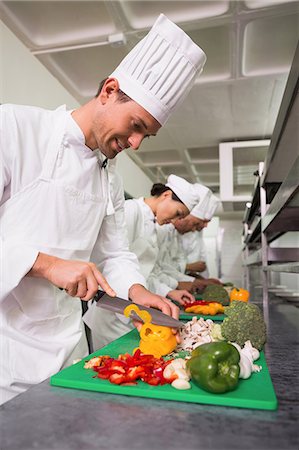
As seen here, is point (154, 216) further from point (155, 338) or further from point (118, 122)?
point (155, 338)

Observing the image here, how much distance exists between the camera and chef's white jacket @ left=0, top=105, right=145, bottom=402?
3.64 feet

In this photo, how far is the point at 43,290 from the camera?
3.92 feet

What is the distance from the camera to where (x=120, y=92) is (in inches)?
50.0

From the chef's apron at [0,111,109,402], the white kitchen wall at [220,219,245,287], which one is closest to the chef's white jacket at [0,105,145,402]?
the chef's apron at [0,111,109,402]

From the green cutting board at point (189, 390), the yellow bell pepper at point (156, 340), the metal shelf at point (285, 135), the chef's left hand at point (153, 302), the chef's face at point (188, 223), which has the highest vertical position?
the metal shelf at point (285, 135)

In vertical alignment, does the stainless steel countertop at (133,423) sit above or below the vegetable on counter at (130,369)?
below

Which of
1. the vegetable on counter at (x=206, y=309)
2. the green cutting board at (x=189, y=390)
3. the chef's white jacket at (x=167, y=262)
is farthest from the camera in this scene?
the chef's white jacket at (x=167, y=262)

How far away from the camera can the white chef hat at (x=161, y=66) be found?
1.28 metres

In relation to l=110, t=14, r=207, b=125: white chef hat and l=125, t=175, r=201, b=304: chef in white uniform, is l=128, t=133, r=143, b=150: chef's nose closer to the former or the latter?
l=110, t=14, r=207, b=125: white chef hat

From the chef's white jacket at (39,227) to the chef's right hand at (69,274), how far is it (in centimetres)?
3

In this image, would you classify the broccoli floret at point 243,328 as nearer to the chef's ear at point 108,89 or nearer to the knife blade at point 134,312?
the knife blade at point 134,312

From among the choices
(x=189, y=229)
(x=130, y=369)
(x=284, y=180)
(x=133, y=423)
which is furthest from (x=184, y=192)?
(x=133, y=423)

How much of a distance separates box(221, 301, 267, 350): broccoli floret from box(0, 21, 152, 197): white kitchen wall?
1942 mm

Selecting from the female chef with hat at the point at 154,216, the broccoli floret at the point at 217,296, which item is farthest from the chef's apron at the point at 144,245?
the broccoli floret at the point at 217,296
